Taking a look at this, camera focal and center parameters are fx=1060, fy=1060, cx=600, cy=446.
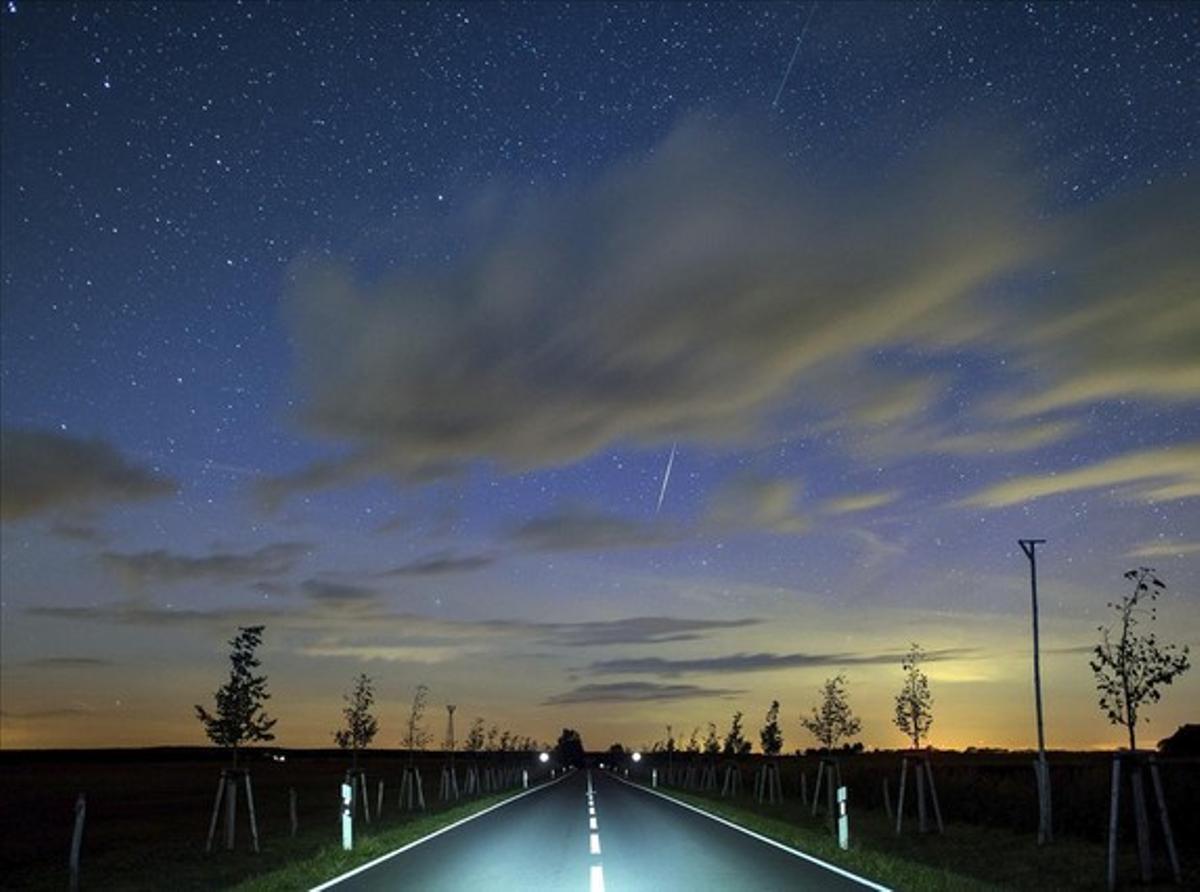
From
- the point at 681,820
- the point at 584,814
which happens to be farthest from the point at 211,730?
the point at 681,820

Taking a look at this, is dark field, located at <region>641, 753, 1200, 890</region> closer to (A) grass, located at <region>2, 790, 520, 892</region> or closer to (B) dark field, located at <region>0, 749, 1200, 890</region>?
(B) dark field, located at <region>0, 749, 1200, 890</region>

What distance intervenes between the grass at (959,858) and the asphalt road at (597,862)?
0.99 meters

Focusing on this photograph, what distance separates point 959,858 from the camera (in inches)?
770

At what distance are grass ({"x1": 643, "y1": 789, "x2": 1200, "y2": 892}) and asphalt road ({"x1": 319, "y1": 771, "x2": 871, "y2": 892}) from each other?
3.24ft

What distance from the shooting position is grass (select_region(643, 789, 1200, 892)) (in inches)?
597

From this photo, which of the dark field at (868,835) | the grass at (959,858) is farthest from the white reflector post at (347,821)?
the grass at (959,858)

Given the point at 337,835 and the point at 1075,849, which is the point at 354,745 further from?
the point at 1075,849

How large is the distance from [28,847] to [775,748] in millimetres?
96194

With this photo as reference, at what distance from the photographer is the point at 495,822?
28000 mm

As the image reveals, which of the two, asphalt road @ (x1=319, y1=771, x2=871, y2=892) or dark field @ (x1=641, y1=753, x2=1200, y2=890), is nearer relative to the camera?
asphalt road @ (x1=319, y1=771, x2=871, y2=892)

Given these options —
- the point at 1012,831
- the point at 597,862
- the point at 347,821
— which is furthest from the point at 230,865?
the point at 1012,831

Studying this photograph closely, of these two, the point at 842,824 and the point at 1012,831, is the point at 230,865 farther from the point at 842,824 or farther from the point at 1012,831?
the point at 1012,831

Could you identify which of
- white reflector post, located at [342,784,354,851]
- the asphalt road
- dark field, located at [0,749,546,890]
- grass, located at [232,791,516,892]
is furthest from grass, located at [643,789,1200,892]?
dark field, located at [0,749,546,890]

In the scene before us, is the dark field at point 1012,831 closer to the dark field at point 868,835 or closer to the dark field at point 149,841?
the dark field at point 868,835
